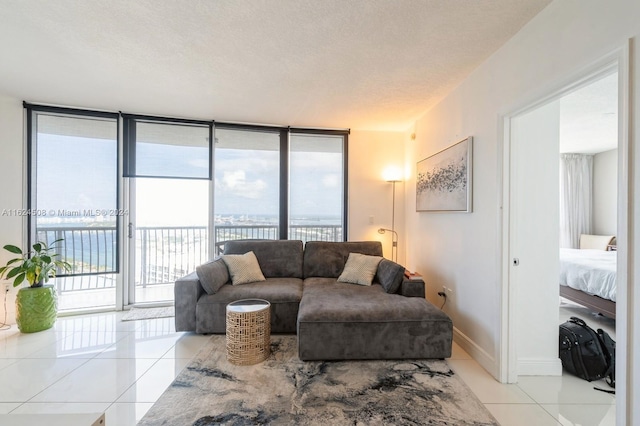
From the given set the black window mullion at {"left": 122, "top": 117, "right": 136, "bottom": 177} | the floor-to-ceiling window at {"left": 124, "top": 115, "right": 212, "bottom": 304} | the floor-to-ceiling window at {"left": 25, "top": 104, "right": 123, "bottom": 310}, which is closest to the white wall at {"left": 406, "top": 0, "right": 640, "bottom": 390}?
the floor-to-ceiling window at {"left": 124, "top": 115, "right": 212, "bottom": 304}

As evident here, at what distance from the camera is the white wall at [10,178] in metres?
2.93

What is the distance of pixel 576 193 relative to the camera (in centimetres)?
529

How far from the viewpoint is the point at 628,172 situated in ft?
3.86

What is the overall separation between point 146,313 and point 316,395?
2615mm

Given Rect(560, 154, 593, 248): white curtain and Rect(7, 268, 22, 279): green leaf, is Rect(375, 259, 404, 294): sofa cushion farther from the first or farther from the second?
Rect(560, 154, 593, 248): white curtain

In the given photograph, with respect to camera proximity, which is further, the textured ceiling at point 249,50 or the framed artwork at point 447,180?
the framed artwork at point 447,180

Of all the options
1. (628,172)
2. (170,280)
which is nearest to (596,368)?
(628,172)

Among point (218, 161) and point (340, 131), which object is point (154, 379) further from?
point (340, 131)

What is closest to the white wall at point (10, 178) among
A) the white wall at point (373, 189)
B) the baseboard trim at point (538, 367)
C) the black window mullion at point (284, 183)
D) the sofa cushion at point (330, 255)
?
the black window mullion at point (284, 183)

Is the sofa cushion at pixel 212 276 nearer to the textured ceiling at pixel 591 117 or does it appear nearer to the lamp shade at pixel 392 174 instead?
the lamp shade at pixel 392 174

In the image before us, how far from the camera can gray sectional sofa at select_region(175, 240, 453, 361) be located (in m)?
2.21

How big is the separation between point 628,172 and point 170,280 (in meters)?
4.84

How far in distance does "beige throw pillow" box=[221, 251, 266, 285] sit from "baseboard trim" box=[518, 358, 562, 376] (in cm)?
261

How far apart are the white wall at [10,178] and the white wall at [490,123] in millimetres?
4858
